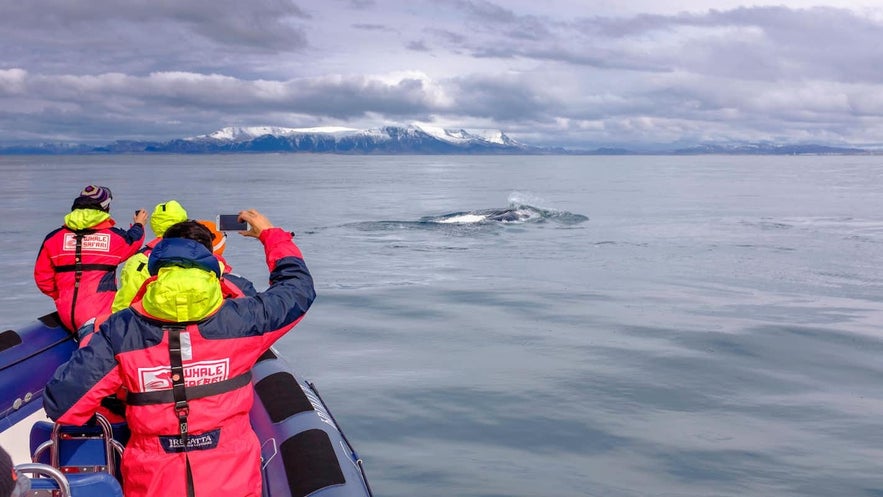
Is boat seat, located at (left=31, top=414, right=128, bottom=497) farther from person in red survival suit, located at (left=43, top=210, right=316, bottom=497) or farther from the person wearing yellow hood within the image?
the person wearing yellow hood

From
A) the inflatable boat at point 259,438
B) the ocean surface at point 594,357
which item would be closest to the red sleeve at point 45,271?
the inflatable boat at point 259,438

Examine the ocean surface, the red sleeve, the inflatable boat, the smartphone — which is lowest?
the ocean surface

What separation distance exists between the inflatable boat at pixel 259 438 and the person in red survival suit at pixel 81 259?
45 cm

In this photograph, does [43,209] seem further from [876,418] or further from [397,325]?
[876,418]

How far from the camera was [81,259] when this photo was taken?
25.3ft

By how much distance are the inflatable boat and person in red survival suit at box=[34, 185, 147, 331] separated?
0.45 meters

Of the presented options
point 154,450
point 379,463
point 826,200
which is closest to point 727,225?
point 826,200

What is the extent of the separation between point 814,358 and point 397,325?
6559 mm

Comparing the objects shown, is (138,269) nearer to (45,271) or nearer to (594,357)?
(45,271)

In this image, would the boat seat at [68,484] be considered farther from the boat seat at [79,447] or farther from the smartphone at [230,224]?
the smartphone at [230,224]

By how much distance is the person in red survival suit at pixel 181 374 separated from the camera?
146 inches

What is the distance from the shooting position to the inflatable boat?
177 inches

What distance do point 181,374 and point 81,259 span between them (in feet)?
15.0

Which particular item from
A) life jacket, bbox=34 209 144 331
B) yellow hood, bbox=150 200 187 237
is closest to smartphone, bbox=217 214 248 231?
yellow hood, bbox=150 200 187 237
